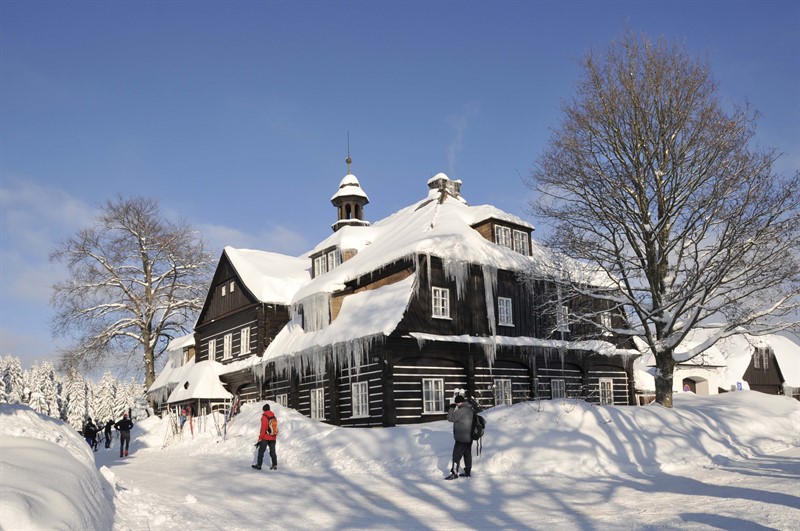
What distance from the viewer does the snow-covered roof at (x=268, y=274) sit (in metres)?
33.2

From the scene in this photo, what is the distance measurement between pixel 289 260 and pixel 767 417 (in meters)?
26.6

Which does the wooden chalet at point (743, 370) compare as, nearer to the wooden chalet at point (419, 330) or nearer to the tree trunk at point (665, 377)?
the wooden chalet at point (419, 330)

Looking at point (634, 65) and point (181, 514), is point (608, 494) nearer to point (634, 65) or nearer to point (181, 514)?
point (181, 514)

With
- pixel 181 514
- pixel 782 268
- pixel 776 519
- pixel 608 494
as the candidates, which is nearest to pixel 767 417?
pixel 782 268

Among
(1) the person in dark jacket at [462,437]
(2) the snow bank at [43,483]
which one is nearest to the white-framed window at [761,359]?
(1) the person in dark jacket at [462,437]

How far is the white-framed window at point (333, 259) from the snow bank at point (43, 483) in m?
22.0

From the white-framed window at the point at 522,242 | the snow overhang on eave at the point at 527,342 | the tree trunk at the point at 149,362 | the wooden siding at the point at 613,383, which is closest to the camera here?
the snow overhang on eave at the point at 527,342

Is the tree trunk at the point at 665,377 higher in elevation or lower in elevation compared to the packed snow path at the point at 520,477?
higher

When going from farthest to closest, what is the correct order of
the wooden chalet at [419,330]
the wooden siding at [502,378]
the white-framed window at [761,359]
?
the white-framed window at [761,359] → the wooden siding at [502,378] → the wooden chalet at [419,330]

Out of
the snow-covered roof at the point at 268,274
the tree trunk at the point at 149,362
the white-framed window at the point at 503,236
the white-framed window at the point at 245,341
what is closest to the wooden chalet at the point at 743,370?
the white-framed window at the point at 503,236

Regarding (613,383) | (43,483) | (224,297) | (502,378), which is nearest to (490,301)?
(502,378)

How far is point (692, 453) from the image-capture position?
1488cm

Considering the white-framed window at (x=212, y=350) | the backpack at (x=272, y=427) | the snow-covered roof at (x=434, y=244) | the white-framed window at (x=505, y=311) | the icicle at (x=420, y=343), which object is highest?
the snow-covered roof at (x=434, y=244)

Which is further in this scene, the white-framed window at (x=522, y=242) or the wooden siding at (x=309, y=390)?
the white-framed window at (x=522, y=242)
